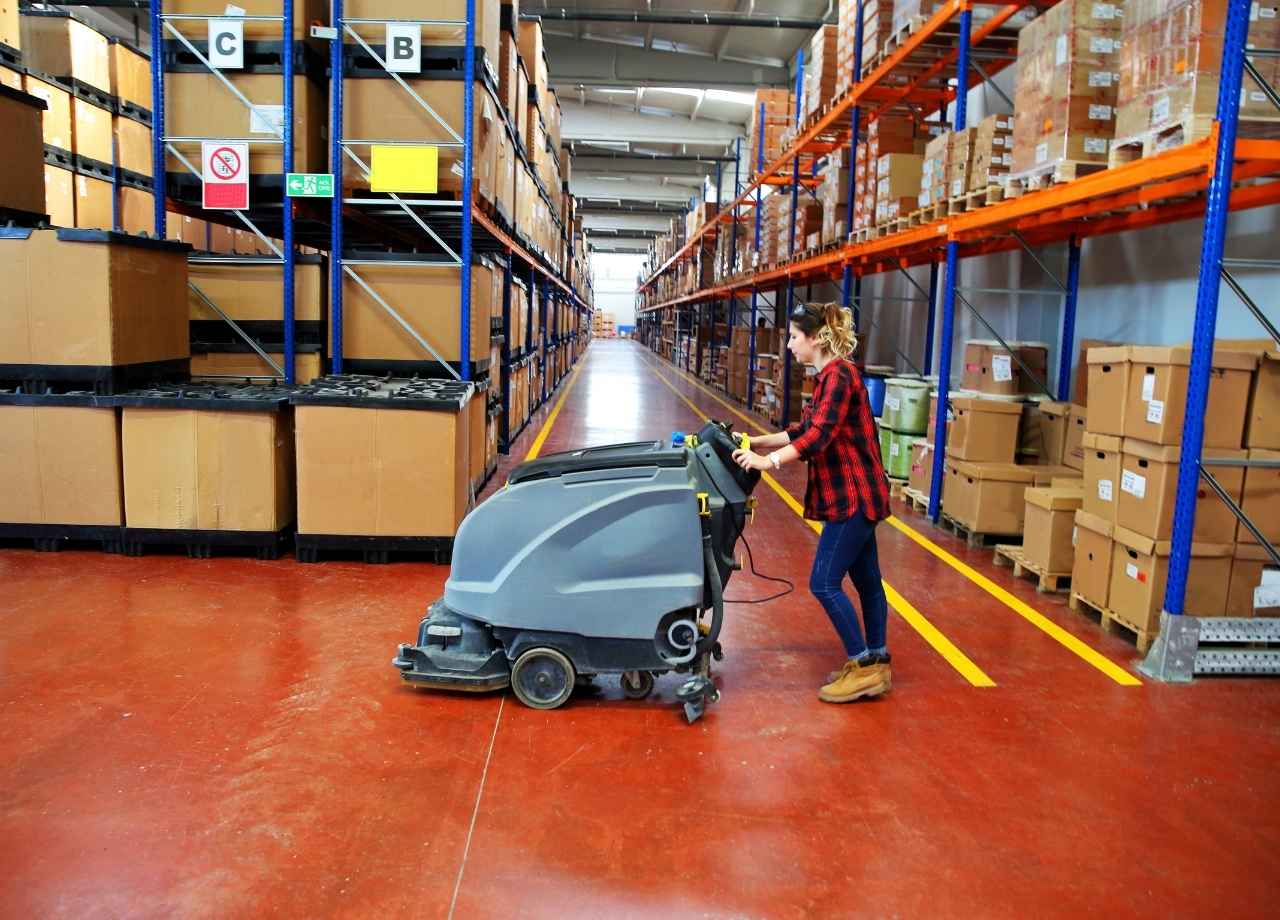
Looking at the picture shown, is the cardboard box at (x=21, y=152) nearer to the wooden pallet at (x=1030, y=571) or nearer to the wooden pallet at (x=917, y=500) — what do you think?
the wooden pallet at (x=1030, y=571)

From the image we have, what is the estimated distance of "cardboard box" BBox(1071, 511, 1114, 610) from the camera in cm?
502

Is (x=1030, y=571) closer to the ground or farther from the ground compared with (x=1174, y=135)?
closer to the ground

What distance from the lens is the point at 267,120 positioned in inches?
255

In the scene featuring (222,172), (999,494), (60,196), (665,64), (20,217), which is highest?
(665,64)

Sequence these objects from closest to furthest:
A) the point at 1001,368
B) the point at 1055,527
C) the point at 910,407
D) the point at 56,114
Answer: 1. the point at 1055,527
2. the point at 1001,368
3. the point at 910,407
4. the point at 56,114

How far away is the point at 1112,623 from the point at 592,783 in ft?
10.9

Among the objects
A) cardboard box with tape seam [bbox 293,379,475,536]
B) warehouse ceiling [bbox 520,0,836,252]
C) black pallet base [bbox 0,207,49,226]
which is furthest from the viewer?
warehouse ceiling [bbox 520,0,836,252]

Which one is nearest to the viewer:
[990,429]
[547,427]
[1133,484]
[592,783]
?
[592,783]

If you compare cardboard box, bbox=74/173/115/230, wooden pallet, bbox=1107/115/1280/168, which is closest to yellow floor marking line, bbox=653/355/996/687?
wooden pallet, bbox=1107/115/1280/168

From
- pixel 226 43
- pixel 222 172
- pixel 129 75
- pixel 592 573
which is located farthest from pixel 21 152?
pixel 129 75

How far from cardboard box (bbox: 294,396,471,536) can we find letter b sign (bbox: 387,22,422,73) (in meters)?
2.53

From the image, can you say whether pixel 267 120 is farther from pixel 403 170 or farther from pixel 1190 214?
pixel 1190 214

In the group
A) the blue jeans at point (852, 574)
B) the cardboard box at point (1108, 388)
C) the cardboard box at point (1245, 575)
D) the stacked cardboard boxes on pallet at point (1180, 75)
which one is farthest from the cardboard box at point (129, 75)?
the cardboard box at point (1245, 575)

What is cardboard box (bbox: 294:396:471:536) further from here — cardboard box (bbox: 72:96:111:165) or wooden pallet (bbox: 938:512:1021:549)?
cardboard box (bbox: 72:96:111:165)
